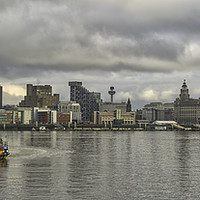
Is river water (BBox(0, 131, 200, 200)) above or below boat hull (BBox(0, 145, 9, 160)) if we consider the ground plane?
below

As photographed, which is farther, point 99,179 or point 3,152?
point 3,152

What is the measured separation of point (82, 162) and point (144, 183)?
2548cm

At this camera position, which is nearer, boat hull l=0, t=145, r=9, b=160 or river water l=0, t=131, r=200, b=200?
river water l=0, t=131, r=200, b=200

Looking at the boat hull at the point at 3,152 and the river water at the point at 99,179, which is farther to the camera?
the boat hull at the point at 3,152

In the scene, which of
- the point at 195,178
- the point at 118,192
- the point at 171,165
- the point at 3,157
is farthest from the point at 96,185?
the point at 3,157

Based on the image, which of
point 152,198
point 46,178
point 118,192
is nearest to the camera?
point 152,198

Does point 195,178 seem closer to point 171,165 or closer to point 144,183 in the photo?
point 144,183

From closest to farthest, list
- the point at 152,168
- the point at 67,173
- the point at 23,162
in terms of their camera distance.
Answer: the point at 67,173
the point at 152,168
the point at 23,162

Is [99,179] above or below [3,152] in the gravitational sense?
below

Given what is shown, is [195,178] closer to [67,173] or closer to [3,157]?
[67,173]

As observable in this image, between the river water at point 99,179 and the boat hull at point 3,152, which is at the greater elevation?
the boat hull at point 3,152

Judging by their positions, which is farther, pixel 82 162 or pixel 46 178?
pixel 82 162

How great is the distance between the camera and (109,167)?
241 ft

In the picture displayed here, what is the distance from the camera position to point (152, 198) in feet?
159
